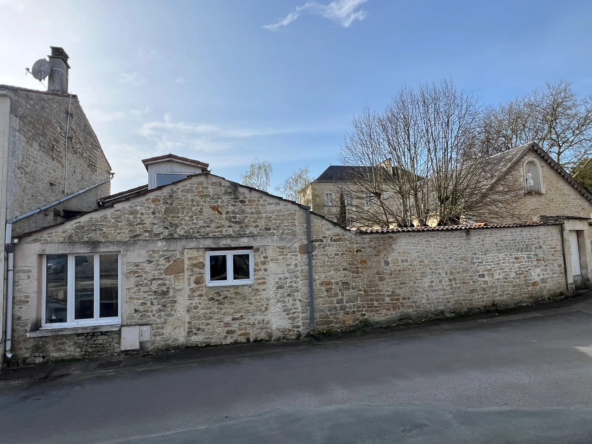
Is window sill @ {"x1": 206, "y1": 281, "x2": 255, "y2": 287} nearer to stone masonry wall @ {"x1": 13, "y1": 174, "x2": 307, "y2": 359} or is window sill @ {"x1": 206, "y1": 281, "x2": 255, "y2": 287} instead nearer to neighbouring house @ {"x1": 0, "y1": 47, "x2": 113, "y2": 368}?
stone masonry wall @ {"x1": 13, "y1": 174, "x2": 307, "y2": 359}

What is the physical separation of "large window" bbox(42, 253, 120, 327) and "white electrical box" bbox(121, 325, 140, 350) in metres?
0.34

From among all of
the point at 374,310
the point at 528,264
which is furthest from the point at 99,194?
the point at 528,264

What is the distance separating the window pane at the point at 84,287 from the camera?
7.20 meters

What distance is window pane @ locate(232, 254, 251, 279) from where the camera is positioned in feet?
26.0

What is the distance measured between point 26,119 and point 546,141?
30.8 metres

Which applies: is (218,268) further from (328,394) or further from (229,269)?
(328,394)

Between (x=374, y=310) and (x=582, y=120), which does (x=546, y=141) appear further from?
(x=374, y=310)

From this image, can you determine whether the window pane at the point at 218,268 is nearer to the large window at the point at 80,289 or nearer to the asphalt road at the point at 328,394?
the asphalt road at the point at 328,394

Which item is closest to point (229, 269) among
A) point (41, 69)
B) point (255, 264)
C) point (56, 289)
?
point (255, 264)

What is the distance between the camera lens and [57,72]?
1029 cm

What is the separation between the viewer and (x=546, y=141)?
24.9m

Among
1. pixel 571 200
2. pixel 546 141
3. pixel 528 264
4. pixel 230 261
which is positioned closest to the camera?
pixel 230 261

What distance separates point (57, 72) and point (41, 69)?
1.53ft

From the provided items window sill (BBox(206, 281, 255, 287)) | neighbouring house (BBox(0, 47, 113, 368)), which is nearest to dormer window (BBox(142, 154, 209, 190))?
neighbouring house (BBox(0, 47, 113, 368))
